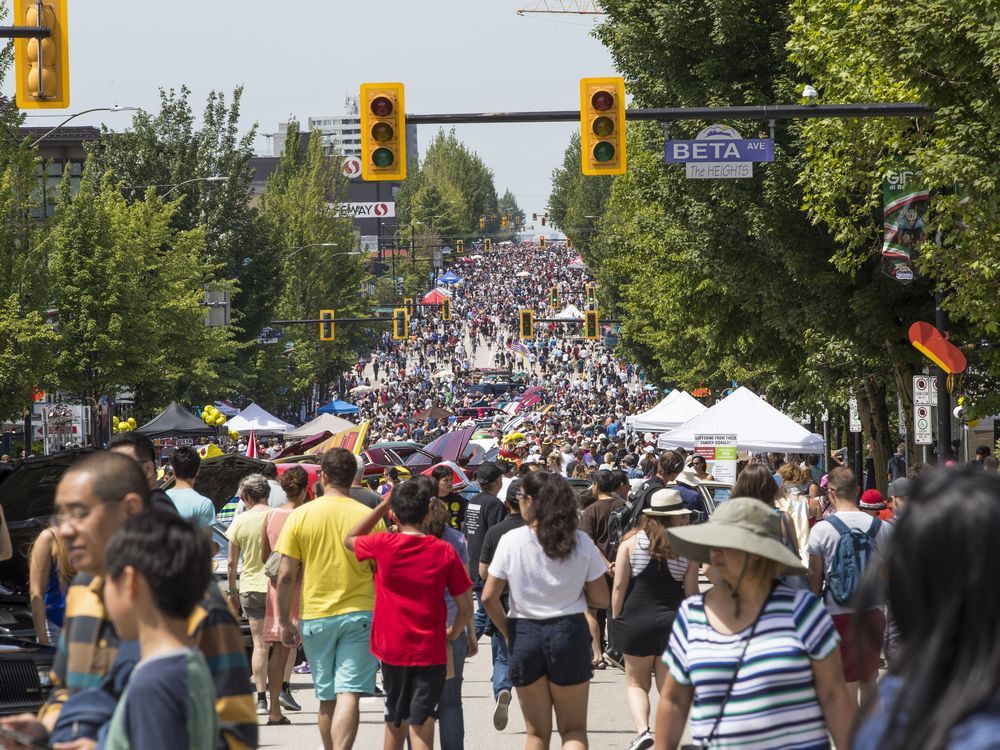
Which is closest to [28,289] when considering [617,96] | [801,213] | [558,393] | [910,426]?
[801,213]

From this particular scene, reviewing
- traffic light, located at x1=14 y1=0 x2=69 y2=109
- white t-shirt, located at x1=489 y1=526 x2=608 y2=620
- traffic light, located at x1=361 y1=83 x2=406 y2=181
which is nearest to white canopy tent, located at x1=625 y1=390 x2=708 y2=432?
traffic light, located at x1=361 y1=83 x2=406 y2=181

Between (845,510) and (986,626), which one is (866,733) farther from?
(845,510)

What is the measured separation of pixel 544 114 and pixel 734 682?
11.4 meters

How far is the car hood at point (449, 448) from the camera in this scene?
88.7 ft

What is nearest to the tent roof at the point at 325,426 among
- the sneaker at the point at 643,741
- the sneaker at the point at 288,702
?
the sneaker at the point at 288,702

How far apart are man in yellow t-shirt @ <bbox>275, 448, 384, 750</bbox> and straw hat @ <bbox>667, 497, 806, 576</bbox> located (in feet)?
12.9

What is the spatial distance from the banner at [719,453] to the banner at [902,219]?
4316 millimetres

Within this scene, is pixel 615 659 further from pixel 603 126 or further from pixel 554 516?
pixel 554 516

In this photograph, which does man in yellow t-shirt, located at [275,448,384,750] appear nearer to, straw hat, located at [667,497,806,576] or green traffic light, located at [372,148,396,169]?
straw hat, located at [667,497,806,576]

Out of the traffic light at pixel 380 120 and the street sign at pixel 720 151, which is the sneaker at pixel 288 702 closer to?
the traffic light at pixel 380 120

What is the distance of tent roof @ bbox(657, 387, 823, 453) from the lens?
26000 mm

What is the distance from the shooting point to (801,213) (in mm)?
26438

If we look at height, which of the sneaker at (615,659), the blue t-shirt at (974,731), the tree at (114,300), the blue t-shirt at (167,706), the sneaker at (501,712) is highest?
the tree at (114,300)

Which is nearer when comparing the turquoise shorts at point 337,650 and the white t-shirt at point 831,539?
the turquoise shorts at point 337,650
